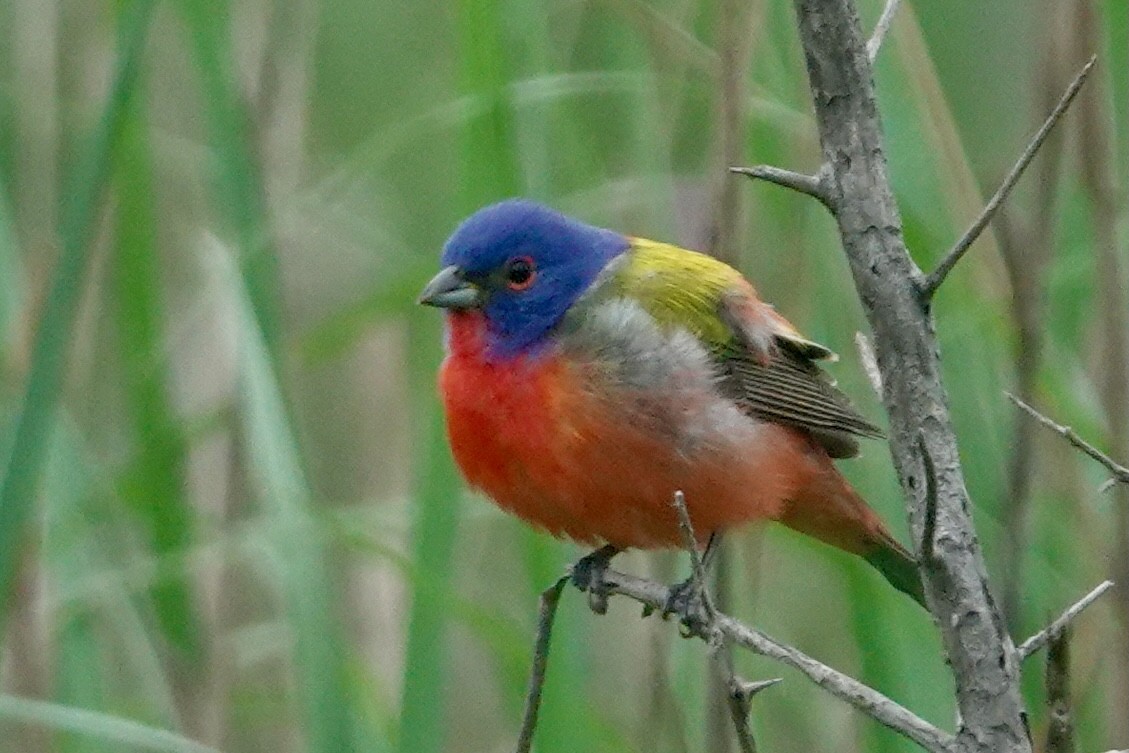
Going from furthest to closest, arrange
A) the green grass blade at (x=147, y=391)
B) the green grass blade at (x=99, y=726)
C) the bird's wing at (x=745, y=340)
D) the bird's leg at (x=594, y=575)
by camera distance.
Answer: the bird's wing at (x=745, y=340)
the green grass blade at (x=147, y=391)
the bird's leg at (x=594, y=575)
the green grass blade at (x=99, y=726)

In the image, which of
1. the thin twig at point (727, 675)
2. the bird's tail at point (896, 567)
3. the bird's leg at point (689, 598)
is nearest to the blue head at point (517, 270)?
the bird's leg at point (689, 598)

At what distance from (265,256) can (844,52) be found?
1.39 meters

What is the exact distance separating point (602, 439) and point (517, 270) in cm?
49

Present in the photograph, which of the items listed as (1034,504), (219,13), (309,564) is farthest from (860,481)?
(219,13)

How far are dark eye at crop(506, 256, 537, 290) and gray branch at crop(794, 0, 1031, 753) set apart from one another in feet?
5.22

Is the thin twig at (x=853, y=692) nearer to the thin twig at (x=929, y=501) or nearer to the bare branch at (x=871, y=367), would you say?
the thin twig at (x=929, y=501)

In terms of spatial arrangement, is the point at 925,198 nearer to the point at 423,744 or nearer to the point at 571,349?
the point at 571,349

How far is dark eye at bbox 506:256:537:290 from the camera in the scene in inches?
124

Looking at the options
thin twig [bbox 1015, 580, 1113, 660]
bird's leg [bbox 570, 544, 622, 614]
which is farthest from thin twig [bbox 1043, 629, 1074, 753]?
bird's leg [bbox 570, 544, 622, 614]

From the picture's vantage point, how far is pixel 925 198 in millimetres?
2611

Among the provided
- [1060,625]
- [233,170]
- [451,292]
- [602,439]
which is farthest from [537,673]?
[451,292]

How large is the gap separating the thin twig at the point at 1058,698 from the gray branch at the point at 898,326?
0.29 ft

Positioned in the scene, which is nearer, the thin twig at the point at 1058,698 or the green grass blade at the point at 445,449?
the thin twig at the point at 1058,698

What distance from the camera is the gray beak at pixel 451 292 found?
9.79 feet
